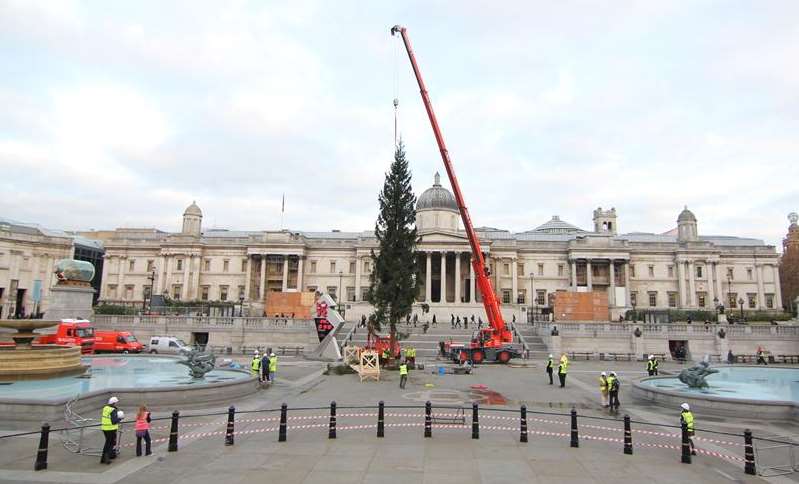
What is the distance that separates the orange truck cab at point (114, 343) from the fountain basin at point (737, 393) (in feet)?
111

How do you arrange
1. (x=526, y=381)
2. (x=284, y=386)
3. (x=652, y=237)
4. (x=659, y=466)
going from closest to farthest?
1. (x=659, y=466)
2. (x=284, y=386)
3. (x=526, y=381)
4. (x=652, y=237)

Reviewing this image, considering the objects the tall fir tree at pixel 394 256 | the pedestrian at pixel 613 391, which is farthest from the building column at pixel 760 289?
the pedestrian at pixel 613 391

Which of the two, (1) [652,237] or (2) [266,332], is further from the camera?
(1) [652,237]

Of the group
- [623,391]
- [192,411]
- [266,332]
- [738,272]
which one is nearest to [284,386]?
[192,411]

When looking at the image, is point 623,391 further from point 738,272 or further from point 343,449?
point 738,272

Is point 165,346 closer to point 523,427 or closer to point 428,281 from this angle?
point 523,427

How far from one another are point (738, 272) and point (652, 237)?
1571 centimetres

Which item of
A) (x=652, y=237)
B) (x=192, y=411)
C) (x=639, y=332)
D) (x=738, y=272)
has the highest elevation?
(x=652, y=237)

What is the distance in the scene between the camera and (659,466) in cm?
1189

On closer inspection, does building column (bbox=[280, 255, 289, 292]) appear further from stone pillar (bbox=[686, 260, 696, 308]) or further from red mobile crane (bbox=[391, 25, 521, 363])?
stone pillar (bbox=[686, 260, 696, 308])

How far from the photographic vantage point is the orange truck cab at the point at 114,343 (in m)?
37.7

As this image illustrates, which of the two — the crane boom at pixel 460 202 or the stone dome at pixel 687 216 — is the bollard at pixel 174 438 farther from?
the stone dome at pixel 687 216

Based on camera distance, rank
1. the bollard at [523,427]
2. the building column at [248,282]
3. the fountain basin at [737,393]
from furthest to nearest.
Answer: the building column at [248,282] < the fountain basin at [737,393] < the bollard at [523,427]

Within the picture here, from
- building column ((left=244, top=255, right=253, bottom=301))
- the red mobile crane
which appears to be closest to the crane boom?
the red mobile crane
